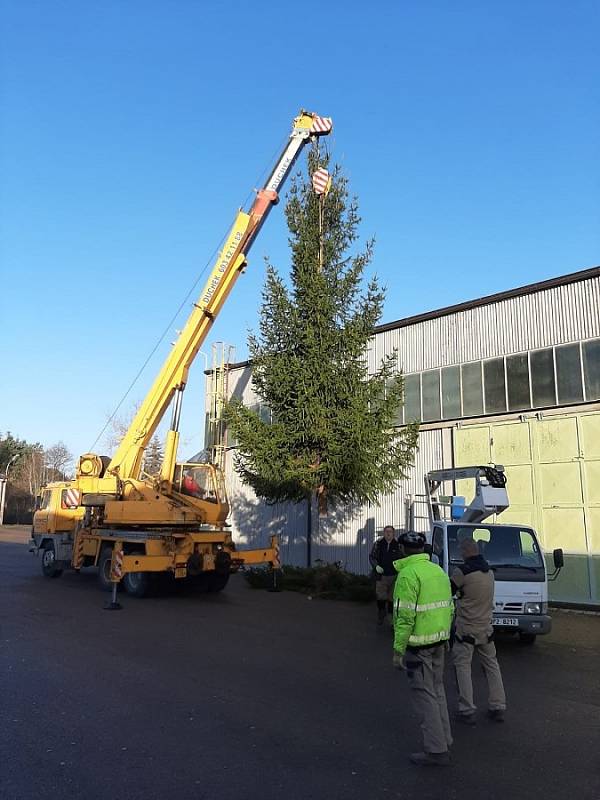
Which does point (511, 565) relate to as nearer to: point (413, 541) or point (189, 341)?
point (413, 541)

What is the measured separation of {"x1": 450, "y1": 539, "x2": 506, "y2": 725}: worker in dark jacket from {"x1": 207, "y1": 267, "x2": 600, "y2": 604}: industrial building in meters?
9.54

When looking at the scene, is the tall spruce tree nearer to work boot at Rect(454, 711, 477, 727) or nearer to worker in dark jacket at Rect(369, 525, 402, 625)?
worker in dark jacket at Rect(369, 525, 402, 625)

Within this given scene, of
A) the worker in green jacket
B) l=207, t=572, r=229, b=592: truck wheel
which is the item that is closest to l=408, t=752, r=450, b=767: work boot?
the worker in green jacket

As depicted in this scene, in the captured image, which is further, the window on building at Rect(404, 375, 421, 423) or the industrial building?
the window on building at Rect(404, 375, 421, 423)

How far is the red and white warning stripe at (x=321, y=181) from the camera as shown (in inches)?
766

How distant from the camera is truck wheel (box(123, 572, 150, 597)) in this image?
15.2m

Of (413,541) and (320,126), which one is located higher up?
(320,126)

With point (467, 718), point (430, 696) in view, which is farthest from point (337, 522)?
point (430, 696)

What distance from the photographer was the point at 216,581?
16.5m

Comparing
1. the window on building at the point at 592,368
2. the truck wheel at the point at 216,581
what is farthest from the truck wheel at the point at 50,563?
the window on building at the point at 592,368

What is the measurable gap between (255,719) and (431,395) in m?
14.6

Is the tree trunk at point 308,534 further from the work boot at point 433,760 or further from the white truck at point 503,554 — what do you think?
the work boot at point 433,760

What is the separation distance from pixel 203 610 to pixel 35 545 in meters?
8.63

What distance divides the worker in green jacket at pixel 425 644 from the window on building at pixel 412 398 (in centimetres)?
1491
